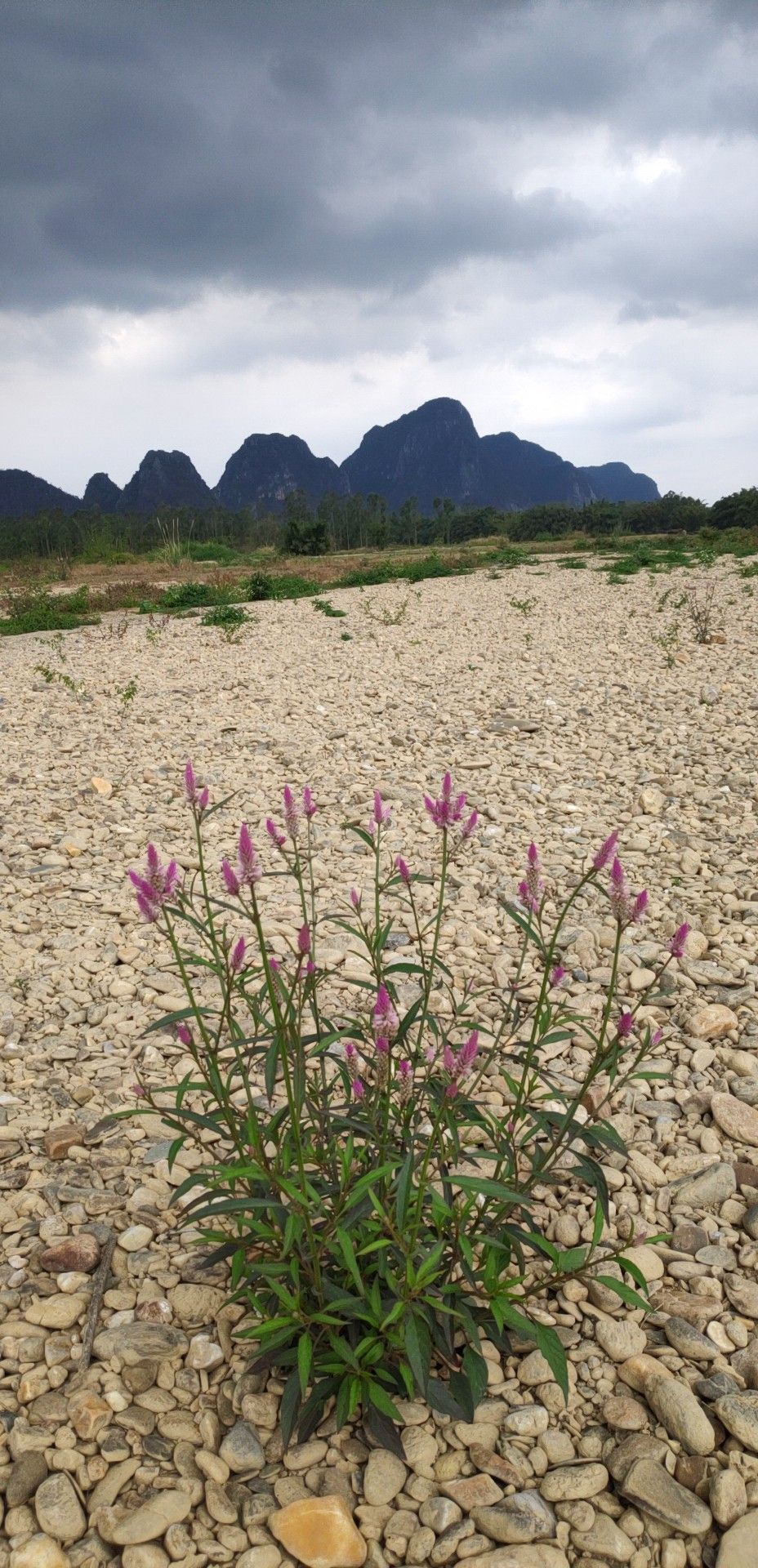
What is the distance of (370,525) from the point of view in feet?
206

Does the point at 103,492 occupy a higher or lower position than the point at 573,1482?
higher

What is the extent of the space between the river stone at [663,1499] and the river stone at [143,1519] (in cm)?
94

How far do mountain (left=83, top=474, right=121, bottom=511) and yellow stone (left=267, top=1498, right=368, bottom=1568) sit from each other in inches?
7797

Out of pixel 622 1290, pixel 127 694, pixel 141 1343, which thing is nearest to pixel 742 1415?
pixel 622 1290

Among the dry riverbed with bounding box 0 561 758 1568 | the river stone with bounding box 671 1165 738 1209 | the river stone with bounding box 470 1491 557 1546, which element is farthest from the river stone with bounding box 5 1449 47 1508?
the river stone with bounding box 671 1165 738 1209

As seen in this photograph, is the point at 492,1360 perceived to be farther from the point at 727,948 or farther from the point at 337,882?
the point at 337,882

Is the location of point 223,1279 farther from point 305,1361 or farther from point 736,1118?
point 736,1118

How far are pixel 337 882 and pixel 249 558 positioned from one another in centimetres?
3225

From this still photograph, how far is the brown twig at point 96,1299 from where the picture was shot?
2.03 m

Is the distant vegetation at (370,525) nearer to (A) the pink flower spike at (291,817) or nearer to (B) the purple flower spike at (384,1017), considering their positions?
(A) the pink flower spike at (291,817)

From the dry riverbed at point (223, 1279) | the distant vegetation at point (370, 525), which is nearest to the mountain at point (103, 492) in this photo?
the distant vegetation at point (370, 525)

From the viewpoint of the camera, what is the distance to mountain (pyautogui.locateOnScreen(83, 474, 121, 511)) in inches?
7190

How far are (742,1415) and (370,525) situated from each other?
64742 mm

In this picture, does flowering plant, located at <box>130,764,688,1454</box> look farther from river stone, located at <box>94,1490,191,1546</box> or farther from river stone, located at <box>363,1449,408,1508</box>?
river stone, located at <box>94,1490,191,1546</box>
